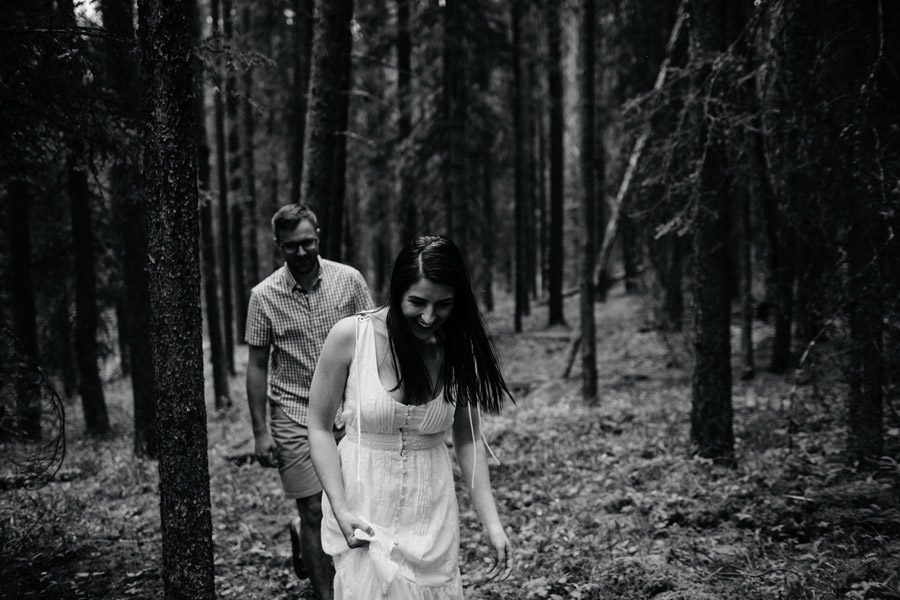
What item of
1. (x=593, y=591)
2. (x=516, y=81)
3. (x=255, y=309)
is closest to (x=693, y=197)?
(x=593, y=591)

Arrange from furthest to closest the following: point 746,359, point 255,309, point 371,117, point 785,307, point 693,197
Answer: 1. point 371,117
2. point 746,359
3. point 785,307
4. point 693,197
5. point 255,309

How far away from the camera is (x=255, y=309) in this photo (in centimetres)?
472

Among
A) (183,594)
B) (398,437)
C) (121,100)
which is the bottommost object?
(183,594)

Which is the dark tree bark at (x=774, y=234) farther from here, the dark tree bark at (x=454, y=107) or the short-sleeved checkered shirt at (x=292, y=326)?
the dark tree bark at (x=454, y=107)

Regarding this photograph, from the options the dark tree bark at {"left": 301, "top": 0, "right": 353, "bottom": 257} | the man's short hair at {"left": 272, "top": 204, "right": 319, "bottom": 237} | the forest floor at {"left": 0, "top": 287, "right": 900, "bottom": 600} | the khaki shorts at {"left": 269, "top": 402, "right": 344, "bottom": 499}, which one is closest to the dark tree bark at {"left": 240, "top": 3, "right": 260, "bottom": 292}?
A: the dark tree bark at {"left": 301, "top": 0, "right": 353, "bottom": 257}

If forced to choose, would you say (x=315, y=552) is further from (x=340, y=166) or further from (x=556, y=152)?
(x=556, y=152)

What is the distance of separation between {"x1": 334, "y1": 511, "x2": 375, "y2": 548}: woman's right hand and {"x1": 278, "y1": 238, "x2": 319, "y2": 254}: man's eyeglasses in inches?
99.7

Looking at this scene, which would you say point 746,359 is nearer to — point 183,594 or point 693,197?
point 693,197

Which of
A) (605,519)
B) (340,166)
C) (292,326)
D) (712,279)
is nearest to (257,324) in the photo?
(292,326)

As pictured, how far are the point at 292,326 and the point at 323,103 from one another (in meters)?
3.93

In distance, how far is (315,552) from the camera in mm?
4570

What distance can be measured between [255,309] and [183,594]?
190cm

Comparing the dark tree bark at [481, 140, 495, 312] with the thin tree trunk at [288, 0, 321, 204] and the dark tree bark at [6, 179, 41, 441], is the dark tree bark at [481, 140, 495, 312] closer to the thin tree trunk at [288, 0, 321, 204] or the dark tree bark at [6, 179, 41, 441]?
the thin tree trunk at [288, 0, 321, 204]

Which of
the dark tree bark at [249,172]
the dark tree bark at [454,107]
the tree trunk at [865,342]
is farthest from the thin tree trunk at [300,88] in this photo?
the tree trunk at [865,342]
